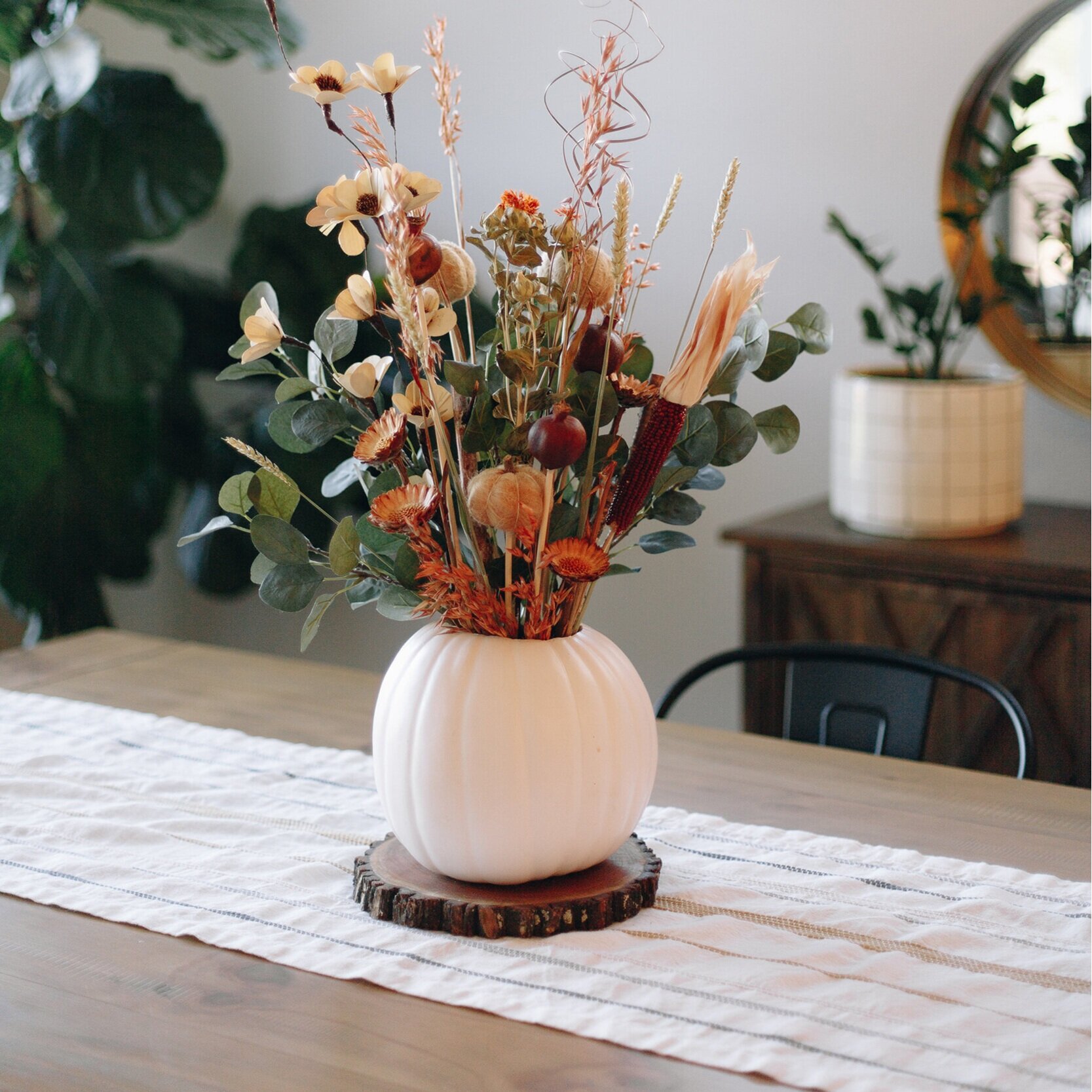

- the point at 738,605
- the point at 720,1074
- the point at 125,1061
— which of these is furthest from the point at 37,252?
the point at 720,1074

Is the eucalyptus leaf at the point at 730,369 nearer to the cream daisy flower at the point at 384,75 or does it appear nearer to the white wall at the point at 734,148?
the cream daisy flower at the point at 384,75

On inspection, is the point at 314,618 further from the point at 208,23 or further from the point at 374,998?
the point at 208,23

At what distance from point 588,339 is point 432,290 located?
117mm

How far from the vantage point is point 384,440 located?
35.0 inches

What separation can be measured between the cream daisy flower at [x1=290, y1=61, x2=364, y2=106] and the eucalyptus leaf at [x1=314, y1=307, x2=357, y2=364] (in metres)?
0.15

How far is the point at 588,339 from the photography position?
933 millimetres

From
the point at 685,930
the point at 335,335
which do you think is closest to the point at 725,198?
the point at 335,335

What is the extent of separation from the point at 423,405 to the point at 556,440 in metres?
0.12

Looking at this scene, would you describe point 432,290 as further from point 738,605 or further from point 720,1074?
point 738,605

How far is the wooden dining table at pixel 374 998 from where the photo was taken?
78 centimetres

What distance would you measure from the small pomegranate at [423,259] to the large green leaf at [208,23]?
201 centimetres

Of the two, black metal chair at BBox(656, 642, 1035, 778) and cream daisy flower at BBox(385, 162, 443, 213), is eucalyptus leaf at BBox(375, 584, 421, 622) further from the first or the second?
black metal chair at BBox(656, 642, 1035, 778)

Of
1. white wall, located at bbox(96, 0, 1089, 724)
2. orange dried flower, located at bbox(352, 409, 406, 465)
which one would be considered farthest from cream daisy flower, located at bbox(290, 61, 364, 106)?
white wall, located at bbox(96, 0, 1089, 724)

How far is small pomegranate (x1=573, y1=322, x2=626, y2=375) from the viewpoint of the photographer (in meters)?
0.93
